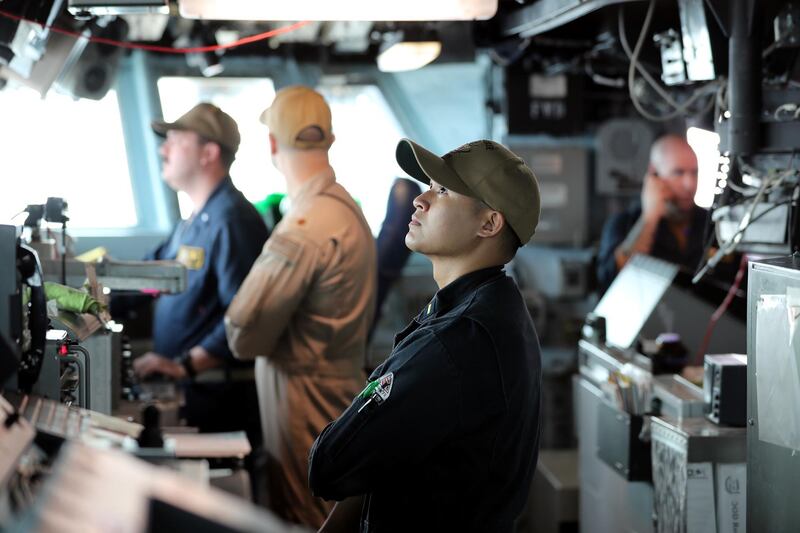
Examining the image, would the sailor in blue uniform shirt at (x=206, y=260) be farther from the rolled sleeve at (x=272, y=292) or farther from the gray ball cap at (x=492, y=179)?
the gray ball cap at (x=492, y=179)

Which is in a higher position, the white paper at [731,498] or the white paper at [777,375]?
the white paper at [777,375]

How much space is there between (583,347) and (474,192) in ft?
7.98

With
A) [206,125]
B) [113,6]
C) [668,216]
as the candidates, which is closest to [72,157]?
[206,125]

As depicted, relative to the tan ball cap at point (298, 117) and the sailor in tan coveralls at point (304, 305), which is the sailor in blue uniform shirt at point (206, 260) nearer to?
the sailor in tan coveralls at point (304, 305)

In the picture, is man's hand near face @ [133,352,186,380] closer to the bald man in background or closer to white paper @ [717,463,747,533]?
white paper @ [717,463,747,533]

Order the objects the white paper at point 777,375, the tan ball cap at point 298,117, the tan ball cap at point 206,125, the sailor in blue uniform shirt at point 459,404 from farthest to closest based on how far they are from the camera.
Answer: the tan ball cap at point 206,125
the tan ball cap at point 298,117
the white paper at point 777,375
the sailor in blue uniform shirt at point 459,404

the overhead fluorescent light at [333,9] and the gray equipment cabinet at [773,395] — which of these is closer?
the gray equipment cabinet at [773,395]

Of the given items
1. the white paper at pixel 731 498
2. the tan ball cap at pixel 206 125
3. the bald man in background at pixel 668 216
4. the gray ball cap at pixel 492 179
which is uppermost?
the tan ball cap at pixel 206 125

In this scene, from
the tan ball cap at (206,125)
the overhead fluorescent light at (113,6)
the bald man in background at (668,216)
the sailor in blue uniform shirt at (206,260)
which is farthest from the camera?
the bald man in background at (668,216)

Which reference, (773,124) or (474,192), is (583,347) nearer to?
(773,124)

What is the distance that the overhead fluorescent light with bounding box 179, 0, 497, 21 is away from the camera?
10.8 ft

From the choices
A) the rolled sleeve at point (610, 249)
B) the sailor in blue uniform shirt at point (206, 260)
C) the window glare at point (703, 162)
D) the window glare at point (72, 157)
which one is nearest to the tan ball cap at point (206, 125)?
the sailor in blue uniform shirt at point (206, 260)

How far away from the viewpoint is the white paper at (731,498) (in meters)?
3.43

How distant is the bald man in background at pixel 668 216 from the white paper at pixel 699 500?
122 inches
